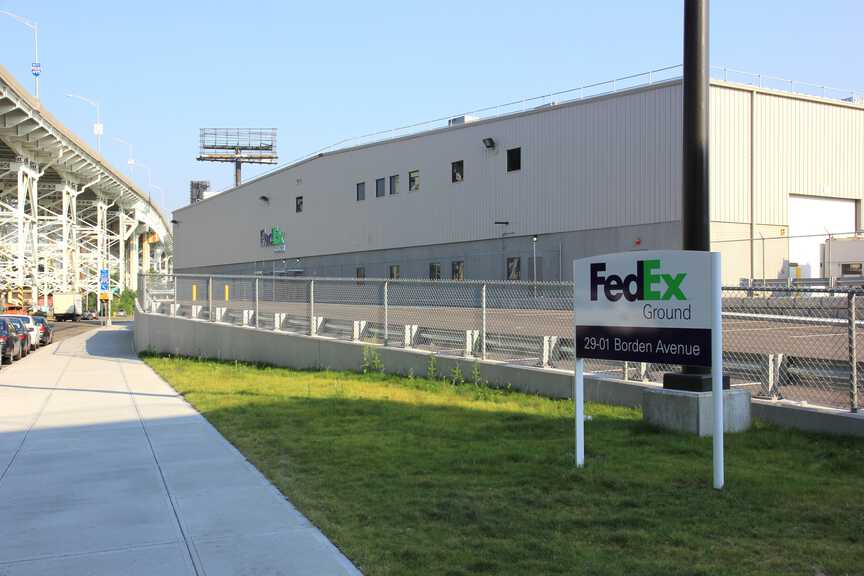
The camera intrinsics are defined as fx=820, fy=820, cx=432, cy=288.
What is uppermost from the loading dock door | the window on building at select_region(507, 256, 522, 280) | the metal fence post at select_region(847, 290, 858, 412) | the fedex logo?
the loading dock door

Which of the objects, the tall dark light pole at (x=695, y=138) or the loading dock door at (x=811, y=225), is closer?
the tall dark light pole at (x=695, y=138)

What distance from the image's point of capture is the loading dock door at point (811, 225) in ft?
115

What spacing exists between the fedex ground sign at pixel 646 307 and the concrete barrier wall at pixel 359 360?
8.16ft

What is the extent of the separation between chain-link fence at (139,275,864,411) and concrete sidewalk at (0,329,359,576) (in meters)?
4.79

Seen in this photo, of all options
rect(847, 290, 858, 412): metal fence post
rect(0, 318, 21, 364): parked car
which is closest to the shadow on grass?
rect(847, 290, 858, 412): metal fence post

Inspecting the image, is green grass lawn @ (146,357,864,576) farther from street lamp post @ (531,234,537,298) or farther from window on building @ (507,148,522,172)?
window on building @ (507,148,522,172)

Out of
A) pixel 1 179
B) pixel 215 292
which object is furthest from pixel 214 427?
pixel 1 179

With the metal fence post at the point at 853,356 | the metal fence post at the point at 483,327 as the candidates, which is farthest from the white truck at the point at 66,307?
the metal fence post at the point at 853,356

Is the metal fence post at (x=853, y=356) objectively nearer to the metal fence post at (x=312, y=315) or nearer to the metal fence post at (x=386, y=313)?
the metal fence post at (x=386, y=313)

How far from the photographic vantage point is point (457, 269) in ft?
141

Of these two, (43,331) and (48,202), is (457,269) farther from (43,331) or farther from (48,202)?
(48,202)

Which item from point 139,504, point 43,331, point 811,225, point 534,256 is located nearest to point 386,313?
point 139,504

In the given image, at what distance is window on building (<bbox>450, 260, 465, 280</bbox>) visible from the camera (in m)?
42.8

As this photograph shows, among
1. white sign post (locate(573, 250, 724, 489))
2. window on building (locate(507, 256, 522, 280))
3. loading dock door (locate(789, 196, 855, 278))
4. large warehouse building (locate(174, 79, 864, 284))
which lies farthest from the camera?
window on building (locate(507, 256, 522, 280))
